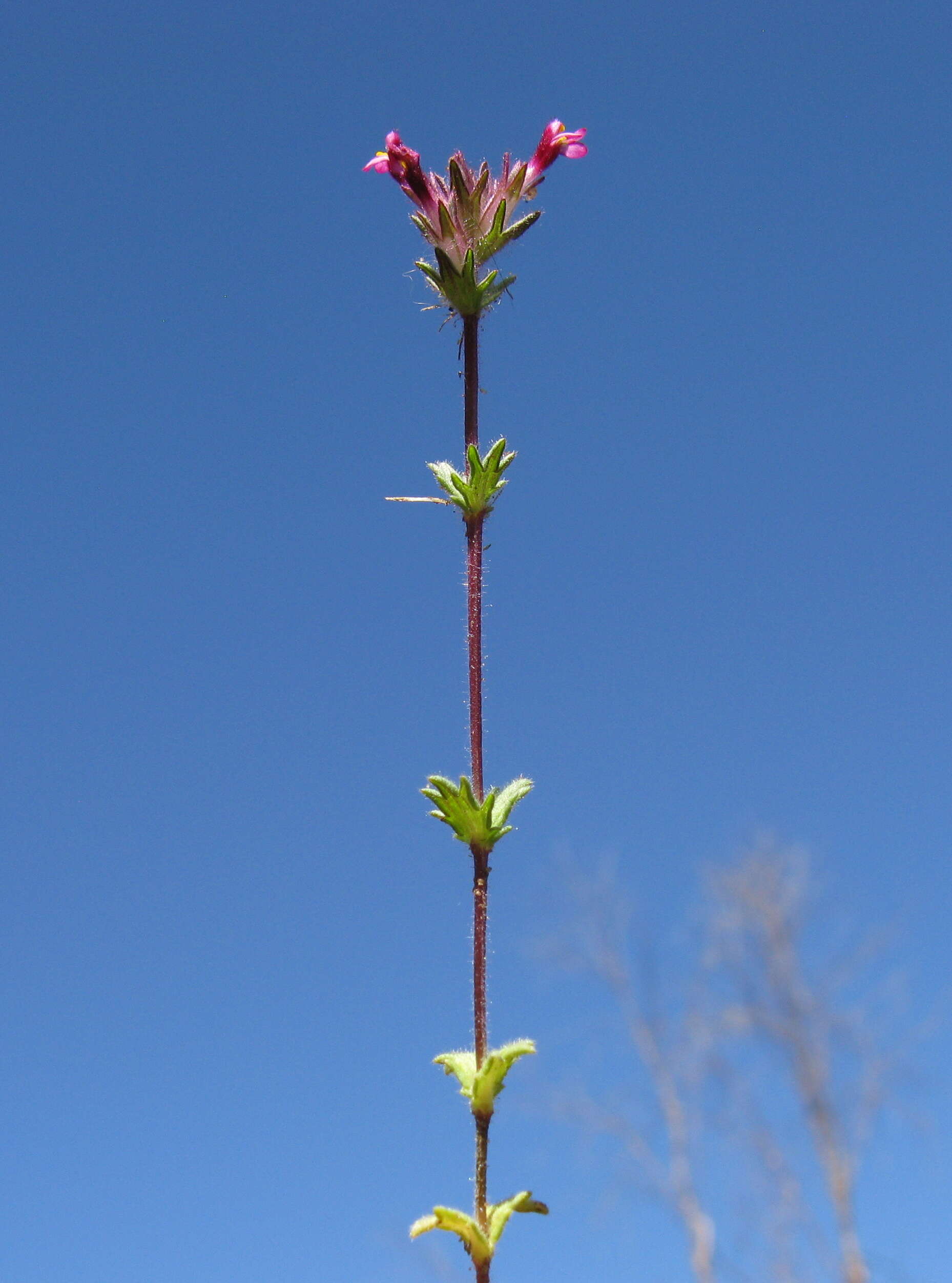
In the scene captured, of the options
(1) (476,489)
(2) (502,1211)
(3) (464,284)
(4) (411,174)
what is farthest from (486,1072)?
(4) (411,174)

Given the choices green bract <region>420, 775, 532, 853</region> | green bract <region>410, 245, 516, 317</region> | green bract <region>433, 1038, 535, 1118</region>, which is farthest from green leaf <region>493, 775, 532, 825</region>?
green bract <region>410, 245, 516, 317</region>

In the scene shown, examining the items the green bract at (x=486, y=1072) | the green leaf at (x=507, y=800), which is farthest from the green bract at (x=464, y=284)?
the green bract at (x=486, y=1072)

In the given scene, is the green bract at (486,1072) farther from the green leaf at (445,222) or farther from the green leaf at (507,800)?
the green leaf at (445,222)

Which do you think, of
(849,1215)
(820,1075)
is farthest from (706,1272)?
(820,1075)

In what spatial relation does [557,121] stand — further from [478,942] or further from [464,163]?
[478,942]

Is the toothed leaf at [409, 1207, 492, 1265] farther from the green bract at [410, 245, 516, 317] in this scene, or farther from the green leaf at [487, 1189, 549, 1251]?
the green bract at [410, 245, 516, 317]

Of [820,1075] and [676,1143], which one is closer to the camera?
[820,1075]

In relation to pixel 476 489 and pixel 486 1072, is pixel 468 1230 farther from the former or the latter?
pixel 476 489

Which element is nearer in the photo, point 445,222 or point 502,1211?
point 502,1211
